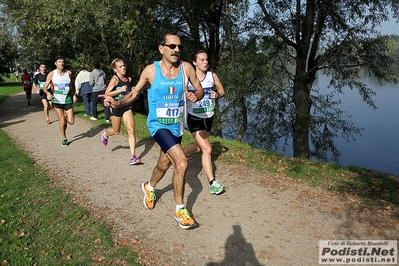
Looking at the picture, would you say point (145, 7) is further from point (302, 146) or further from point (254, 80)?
point (302, 146)

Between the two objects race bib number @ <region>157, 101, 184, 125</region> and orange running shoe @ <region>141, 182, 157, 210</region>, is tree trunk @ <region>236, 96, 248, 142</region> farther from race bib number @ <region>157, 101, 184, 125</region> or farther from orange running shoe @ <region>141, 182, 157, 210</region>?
race bib number @ <region>157, 101, 184, 125</region>

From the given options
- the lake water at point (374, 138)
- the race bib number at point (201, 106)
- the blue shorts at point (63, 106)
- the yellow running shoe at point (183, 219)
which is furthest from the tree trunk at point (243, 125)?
the yellow running shoe at point (183, 219)

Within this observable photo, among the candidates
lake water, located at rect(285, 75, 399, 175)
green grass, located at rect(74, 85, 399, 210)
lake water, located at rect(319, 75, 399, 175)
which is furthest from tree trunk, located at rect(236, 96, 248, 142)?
lake water, located at rect(319, 75, 399, 175)

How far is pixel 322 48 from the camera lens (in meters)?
13.1

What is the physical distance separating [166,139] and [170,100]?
1.54 feet

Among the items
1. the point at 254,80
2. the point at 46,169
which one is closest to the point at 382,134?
the point at 254,80

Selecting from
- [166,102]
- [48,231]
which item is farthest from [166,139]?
[48,231]

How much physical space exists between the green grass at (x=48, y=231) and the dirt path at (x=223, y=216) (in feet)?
0.66

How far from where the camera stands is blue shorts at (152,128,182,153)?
165 inches

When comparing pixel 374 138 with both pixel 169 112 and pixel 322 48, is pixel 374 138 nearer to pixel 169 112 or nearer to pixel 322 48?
pixel 322 48

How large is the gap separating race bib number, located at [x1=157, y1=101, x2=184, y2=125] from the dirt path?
123 centimetres

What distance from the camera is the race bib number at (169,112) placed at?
166 inches

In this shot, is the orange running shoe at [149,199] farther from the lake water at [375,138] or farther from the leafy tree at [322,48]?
the lake water at [375,138]

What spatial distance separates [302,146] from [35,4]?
10.9 meters
